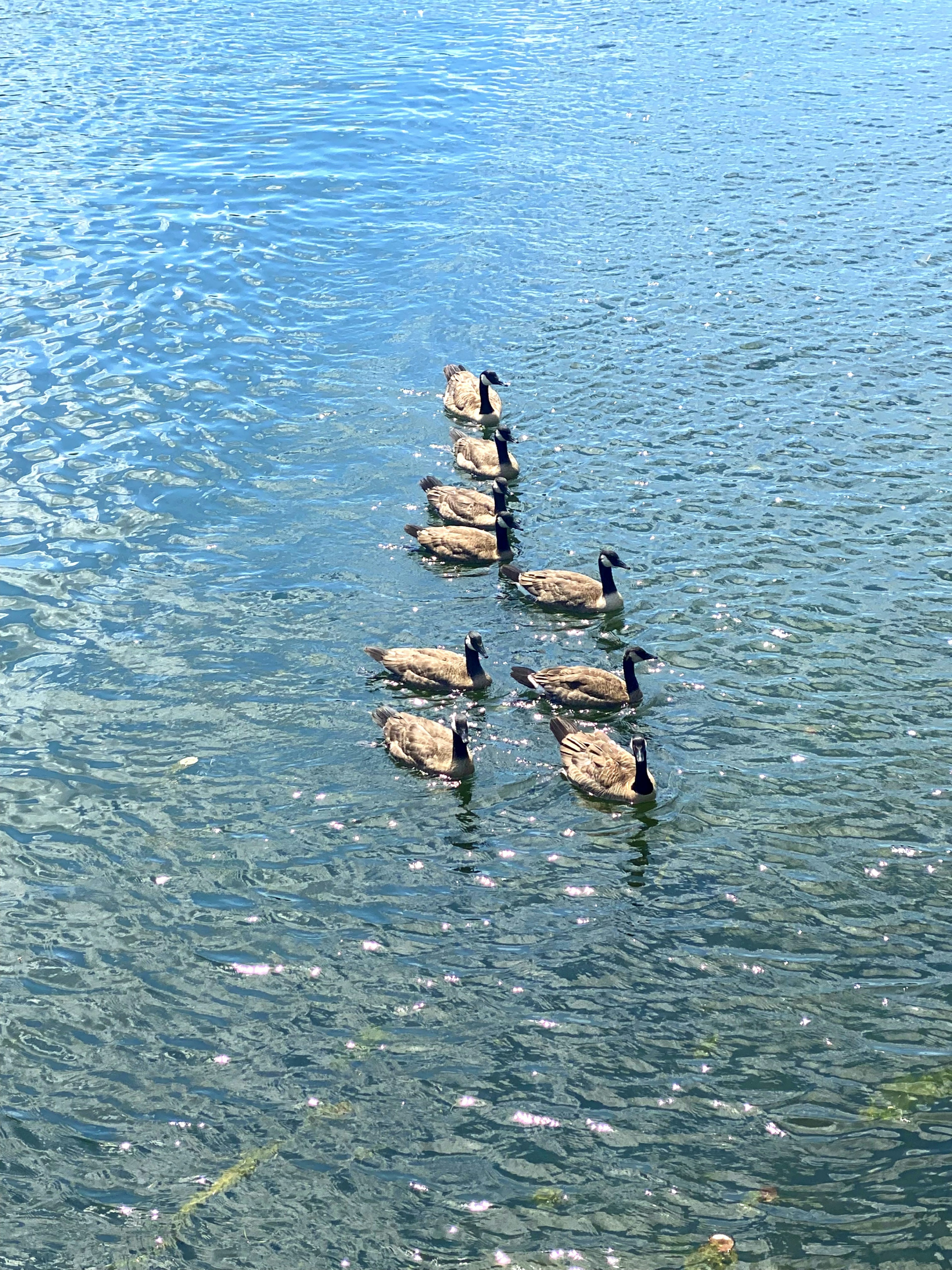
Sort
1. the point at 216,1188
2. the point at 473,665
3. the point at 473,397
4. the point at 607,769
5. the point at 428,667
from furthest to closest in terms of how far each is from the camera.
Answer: the point at 473,397
the point at 473,665
the point at 428,667
the point at 607,769
the point at 216,1188

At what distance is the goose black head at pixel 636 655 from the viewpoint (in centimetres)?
2264

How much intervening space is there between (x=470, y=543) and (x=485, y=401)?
5555 mm

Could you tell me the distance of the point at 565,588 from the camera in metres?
24.8

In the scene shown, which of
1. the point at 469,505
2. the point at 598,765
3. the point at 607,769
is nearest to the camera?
the point at 607,769

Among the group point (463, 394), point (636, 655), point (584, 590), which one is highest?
point (463, 394)

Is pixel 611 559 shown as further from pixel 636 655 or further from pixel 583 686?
pixel 583 686

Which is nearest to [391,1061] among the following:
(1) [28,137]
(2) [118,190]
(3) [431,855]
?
(3) [431,855]

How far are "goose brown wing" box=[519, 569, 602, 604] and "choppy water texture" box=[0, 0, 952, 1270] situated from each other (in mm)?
500

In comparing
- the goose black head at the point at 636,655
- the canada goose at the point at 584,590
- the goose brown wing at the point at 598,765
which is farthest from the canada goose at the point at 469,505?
the goose brown wing at the point at 598,765

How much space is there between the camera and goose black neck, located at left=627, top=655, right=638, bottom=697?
74.2ft

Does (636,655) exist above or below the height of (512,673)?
above

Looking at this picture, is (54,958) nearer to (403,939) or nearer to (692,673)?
(403,939)

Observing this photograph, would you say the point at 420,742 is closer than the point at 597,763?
No

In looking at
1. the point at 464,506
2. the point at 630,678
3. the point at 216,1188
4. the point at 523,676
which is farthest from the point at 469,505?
the point at 216,1188
